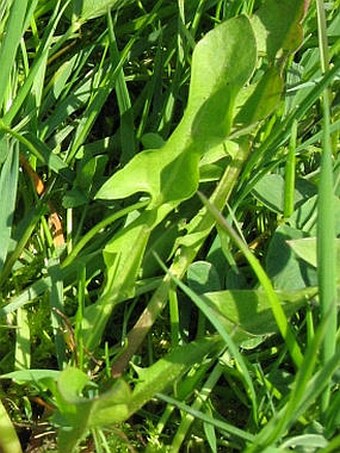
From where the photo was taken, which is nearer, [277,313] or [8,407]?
[277,313]

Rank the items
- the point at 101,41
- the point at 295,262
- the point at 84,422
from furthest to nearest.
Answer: the point at 101,41
the point at 295,262
the point at 84,422

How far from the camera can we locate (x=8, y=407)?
1129 mm

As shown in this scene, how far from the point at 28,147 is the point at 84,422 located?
0.43 meters

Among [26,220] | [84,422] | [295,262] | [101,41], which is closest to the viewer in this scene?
[84,422]

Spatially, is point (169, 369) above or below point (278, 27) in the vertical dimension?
below

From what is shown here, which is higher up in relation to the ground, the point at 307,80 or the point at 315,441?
the point at 307,80

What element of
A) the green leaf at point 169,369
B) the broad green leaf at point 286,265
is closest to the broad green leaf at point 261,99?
the broad green leaf at point 286,265

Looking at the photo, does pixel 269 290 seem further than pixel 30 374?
No

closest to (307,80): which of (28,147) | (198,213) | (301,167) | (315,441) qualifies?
(301,167)

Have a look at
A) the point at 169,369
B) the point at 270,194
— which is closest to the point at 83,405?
the point at 169,369

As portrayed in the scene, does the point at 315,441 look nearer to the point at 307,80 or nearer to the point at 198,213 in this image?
the point at 198,213

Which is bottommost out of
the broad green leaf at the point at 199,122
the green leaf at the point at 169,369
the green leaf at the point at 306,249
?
the green leaf at the point at 169,369

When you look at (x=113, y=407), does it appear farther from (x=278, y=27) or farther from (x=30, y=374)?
(x=278, y=27)

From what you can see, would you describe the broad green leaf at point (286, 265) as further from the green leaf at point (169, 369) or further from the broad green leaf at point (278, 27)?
the broad green leaf at point (278, 27)
